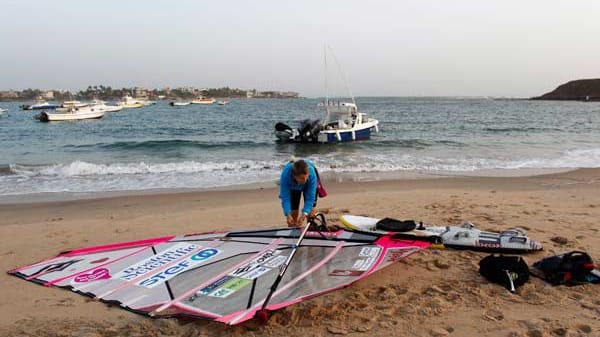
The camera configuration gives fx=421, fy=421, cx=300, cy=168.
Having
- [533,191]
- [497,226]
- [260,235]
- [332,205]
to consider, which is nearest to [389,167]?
[533,191]

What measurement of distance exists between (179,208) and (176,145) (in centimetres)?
1337

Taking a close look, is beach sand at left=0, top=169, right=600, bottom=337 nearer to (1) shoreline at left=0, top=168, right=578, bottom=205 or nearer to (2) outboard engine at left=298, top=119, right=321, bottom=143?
(1) shoreline at left=0, top=168, right=578, bottom=205

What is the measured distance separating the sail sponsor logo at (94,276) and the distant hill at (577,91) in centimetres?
12299

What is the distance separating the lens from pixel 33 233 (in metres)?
6.45

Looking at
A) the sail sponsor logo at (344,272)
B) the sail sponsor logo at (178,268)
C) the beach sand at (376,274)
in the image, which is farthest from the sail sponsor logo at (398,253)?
the sail sponsor logo at (178,268)

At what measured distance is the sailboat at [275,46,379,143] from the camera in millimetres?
20672

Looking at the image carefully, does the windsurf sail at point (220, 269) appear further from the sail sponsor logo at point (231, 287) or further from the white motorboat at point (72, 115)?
the white motorboat at point (72, 115)

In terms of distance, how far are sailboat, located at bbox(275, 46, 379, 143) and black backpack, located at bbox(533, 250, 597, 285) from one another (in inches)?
643

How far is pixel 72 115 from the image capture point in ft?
133

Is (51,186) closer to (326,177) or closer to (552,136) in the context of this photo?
(326,177)

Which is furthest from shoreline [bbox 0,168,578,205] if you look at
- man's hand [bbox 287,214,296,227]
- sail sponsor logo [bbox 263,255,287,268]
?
sail sponsor logo [bbox 263,255,287,268]

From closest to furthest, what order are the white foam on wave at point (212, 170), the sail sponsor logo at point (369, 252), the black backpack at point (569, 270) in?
the black backpack at point (569, 270) < the sail sponsor logo at point (369, 252) < the white foam on wave at point (212, 170)

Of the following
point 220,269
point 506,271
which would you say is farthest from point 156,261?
point 506,271

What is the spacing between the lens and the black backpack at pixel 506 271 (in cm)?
415
